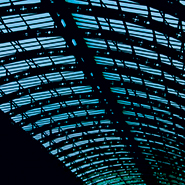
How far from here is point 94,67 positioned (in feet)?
99.9

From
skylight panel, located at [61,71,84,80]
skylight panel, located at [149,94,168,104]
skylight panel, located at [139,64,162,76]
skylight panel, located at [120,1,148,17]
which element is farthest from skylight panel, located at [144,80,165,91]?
skylight panel, located at [120,1,148,17]

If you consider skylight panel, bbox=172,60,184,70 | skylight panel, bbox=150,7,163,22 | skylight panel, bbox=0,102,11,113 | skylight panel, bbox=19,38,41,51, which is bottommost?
skylight panel, bbox=0,102,11,113

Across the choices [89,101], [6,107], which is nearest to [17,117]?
[6,107]

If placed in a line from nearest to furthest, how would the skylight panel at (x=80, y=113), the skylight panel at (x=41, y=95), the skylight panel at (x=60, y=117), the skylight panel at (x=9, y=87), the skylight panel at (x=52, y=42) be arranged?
1. the skylight panel at (x=52, y=42)
2. the skylight panel at (x=9, y=87)
3. the skylight panel at (x=41, y=95)
4. the skylight panel at (x=80, y=113)
5. the skylight panel at (x=60, y=117)

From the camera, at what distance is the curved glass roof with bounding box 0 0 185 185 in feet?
72.4

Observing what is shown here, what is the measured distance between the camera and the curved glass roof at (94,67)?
2208 cm

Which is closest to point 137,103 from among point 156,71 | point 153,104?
point 153,104

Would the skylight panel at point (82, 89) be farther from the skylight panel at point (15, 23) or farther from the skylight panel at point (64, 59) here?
the skylight panel at point (15, 23)

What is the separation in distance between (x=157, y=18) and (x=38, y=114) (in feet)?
74.7

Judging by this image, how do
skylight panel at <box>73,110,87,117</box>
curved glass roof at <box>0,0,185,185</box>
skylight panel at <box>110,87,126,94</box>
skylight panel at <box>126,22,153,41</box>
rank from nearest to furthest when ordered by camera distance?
curved glass roof at <box>0,0,185,185</box> < skylight panel at <box>126,22,153,41</box> < skylight panel at <box>110,87,126,94</box> < skylight panel at <box>73,110,87,117</box>

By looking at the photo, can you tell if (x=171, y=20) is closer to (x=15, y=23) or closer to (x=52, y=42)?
(x=52, y=42)

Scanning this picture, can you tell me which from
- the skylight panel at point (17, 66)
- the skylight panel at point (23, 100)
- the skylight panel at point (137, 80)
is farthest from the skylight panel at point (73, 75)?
the skylight panel at point (23, 100)

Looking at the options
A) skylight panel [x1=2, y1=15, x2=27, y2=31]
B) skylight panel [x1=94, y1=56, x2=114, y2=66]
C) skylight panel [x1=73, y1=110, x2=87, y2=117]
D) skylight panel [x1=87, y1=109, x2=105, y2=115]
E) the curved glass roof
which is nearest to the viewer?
the curved glass roof

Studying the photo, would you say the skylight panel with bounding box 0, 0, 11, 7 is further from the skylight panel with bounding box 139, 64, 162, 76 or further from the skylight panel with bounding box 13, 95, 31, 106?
the skylight panel with bounding box 13, 95, 31, 106
